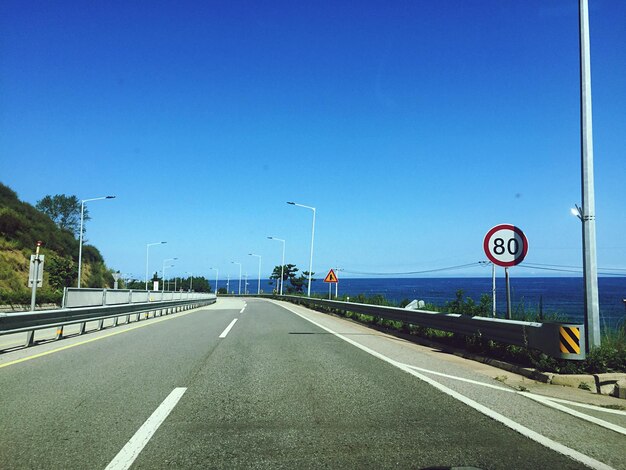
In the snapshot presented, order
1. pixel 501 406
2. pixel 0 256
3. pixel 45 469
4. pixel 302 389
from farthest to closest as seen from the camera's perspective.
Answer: pixel 0 256, pixel 302 389, pixel 501 406, pixel 45 469

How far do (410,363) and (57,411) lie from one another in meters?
6.35

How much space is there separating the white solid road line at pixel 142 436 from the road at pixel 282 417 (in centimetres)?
2

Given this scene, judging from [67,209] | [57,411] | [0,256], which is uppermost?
[67,209]

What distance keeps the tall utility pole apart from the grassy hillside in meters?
33.7

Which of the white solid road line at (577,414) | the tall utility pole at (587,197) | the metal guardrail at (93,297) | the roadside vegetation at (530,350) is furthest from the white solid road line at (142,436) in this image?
the metal guardrail at (93,297)

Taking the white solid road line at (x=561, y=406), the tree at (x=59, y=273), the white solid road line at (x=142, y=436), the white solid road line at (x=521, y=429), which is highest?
the tree at (x=59, y=273)

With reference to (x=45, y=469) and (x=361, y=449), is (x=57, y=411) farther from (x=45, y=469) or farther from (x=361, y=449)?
(x=361, y=449)

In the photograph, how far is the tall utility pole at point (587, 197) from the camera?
8.62 meters

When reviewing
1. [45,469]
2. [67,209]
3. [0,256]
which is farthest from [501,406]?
[67,209]

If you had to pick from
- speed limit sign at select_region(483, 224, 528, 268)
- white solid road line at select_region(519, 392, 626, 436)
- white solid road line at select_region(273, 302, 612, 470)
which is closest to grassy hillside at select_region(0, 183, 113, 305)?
speed limit sign at select_region(483, 224, 528, 268)

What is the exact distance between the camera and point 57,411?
586 centimetres

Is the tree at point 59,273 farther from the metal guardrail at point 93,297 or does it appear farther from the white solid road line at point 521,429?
the white solid road line at point 521,429

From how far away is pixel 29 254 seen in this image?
166 feet

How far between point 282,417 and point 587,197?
6.96 m
